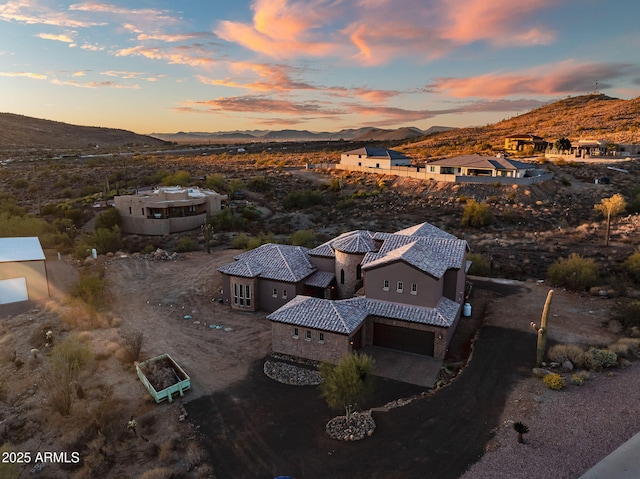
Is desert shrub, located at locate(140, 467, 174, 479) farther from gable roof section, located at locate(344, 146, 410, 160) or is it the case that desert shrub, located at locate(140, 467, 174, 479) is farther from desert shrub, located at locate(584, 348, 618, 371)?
gable roof section, located at locate(344, 146, 410, 160)

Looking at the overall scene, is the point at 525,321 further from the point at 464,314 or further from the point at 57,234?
the point at 57,234

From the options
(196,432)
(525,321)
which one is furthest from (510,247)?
(196,432)

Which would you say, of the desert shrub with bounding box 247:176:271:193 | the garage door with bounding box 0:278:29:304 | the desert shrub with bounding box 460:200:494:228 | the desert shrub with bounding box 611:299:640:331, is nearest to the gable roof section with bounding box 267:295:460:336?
the desert shrub with bounding box 611:299:640:331

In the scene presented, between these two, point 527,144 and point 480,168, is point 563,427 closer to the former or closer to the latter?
point 480,168

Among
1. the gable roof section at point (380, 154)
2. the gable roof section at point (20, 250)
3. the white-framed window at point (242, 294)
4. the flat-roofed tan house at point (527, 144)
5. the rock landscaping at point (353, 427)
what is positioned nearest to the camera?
the rock landscaping at point (353, 427)

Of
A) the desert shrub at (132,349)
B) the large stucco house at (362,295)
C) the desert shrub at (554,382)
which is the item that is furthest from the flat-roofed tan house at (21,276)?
the desert shrub at (554,382)

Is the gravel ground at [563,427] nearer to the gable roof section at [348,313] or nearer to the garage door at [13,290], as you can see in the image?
the gable roof section at [348,313]
